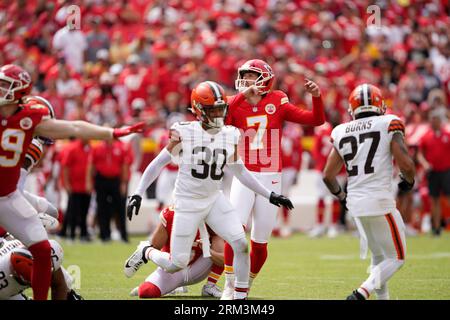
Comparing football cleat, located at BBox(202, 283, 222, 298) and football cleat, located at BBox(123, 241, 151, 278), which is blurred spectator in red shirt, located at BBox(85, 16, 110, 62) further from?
football cleat, located at BBox(123, 241, 151, 278)

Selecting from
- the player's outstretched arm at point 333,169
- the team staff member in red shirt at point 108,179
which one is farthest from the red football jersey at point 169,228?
→ the team staff member in red shirt at point 108,179

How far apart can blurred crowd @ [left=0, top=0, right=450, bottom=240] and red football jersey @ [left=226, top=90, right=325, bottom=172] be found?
22.8 feet

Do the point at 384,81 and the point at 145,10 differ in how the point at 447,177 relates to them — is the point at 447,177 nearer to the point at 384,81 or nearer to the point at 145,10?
the point at 384,81

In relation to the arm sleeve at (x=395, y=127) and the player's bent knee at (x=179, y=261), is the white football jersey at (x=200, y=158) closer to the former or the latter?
the player's bent knee at (x=179, y=261)

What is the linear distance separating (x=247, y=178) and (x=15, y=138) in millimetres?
2050

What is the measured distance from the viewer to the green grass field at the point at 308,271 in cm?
877

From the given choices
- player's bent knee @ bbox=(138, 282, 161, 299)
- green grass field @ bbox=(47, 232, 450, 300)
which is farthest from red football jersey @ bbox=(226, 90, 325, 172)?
player's bent knee @ bbox=(138, 282, 161, 299)

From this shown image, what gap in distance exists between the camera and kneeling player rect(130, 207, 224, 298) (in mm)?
8641

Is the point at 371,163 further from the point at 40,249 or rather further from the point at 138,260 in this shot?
the point at 40,249

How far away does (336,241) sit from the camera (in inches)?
607

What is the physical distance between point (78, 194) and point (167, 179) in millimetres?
1639

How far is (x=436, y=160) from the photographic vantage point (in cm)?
1603

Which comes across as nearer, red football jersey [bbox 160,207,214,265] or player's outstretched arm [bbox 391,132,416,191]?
player's outstretched arm [bbox 391,132,416,191]
